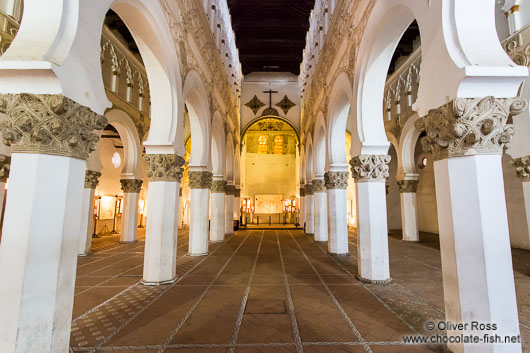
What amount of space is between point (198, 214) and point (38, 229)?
4976 millimetres

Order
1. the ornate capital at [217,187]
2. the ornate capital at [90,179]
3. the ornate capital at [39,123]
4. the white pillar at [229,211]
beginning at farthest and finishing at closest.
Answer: the white pillar at [229,211] < the ornate capital at [217,187] < the ornate capital at [90,179] < the ornate capital at [39,123]

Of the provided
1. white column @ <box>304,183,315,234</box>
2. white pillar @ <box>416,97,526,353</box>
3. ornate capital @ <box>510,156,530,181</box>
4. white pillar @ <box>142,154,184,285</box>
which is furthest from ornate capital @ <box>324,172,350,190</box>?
white column @ <box>304,183,315,234</box>

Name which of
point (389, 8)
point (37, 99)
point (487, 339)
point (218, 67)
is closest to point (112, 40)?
point (218, 67)

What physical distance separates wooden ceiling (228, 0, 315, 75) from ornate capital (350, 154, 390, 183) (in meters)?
9.33

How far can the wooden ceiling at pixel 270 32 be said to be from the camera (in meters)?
11.2

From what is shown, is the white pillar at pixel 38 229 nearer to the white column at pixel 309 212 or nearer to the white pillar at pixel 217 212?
the white pillar at pixel 217 212

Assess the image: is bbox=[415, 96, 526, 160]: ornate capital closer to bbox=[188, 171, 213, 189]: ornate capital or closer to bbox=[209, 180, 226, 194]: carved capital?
bbox=[188, 171, 213, 189]: ornate capital

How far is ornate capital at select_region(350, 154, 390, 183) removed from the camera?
14.6ft

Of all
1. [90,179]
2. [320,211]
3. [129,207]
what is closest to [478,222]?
[320,211]

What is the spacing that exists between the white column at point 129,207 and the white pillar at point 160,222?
5.52 meters

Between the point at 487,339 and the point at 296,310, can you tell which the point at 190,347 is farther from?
the point at 487,339

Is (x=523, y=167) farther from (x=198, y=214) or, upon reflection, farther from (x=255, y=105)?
(x=255, y=105)

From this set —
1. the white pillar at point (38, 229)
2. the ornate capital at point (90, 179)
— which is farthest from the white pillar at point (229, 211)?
the white pillar at point (38, 229)

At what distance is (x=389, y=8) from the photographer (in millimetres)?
3660
